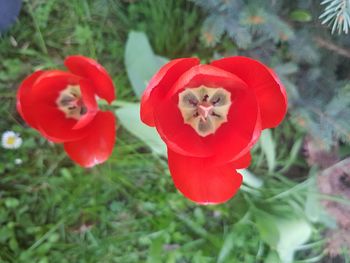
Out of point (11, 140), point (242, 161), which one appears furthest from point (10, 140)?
point (242, 161)

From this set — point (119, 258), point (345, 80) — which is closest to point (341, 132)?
point (345, 80)

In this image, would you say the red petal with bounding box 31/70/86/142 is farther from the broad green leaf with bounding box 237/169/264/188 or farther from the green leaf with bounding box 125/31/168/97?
the broad green leaf with bounding box 237/169/264/188

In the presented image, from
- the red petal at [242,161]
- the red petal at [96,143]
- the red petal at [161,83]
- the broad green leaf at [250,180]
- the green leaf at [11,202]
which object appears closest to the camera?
the red petal at [161,83]

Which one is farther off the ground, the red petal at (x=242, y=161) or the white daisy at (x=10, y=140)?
the red petal at (x=242, y=161)

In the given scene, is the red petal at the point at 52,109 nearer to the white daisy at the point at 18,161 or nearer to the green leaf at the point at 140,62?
the green leaf at the point at 140,62

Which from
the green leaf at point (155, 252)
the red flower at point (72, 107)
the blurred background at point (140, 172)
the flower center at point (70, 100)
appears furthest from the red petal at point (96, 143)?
the green leaf at point (155, 252)

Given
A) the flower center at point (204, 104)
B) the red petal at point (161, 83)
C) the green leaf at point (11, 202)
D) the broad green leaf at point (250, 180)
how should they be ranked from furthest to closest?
the green leaf at point (11, 202), the broad green leaf at point (250, 180), the flower center at point (204, 104), the red petal at point (161, 83)
